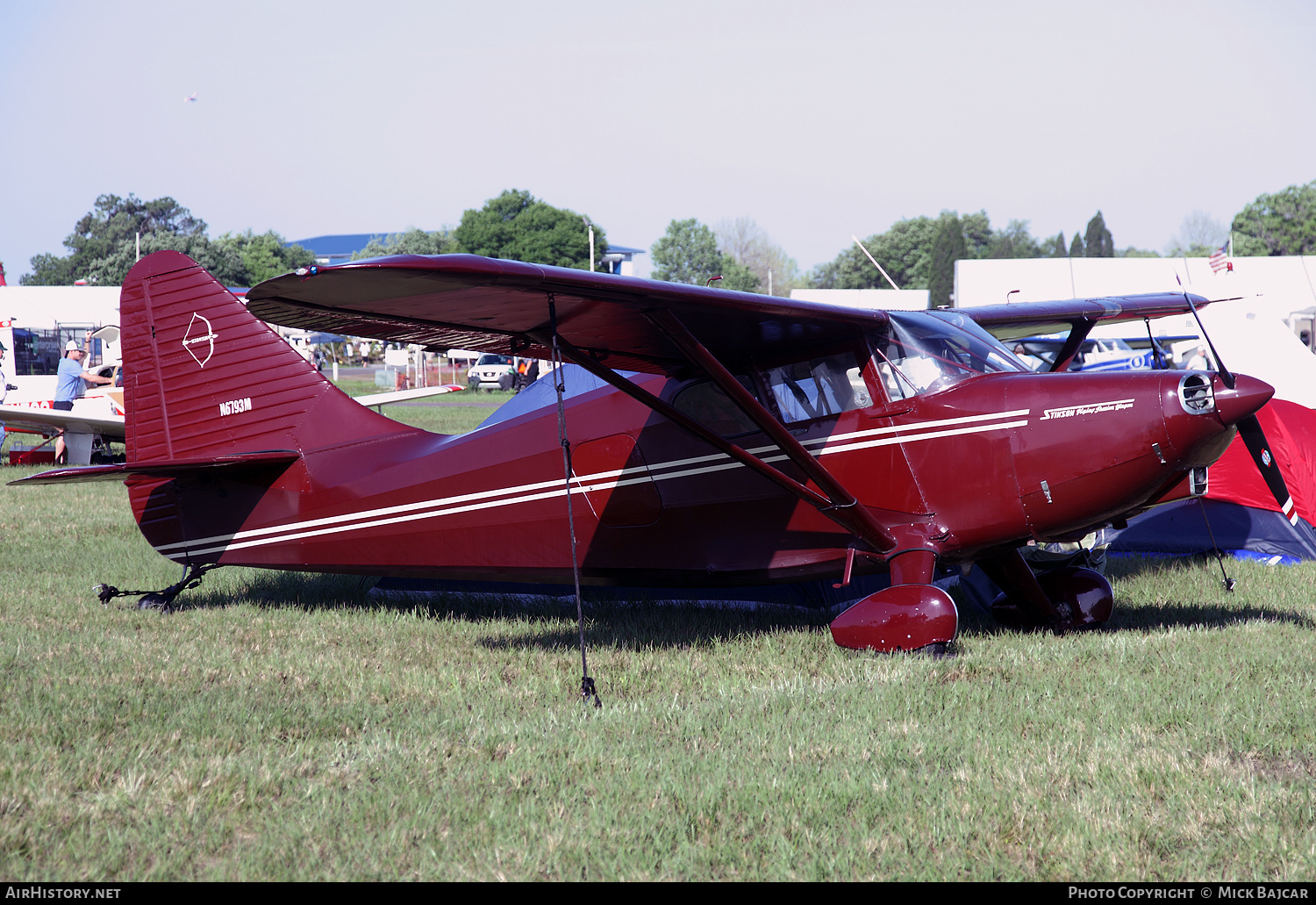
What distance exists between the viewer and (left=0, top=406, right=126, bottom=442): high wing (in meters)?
16.2

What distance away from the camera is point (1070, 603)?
6980 mm

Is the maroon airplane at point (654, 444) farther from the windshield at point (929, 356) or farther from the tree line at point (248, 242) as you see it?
the tree line at point (248, 242)

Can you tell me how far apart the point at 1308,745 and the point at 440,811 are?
364 cm

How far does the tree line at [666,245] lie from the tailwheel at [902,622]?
74.6 m

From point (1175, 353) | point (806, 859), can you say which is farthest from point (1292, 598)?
point (1175, 353)

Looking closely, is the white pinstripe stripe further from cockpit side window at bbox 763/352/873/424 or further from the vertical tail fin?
the vertical tail fin

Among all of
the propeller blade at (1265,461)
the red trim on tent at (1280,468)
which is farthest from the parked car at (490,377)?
the propeller blade at (1265,461)

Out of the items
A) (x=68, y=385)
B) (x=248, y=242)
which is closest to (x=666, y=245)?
(x=248, y=242)

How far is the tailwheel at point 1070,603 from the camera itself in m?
6.93

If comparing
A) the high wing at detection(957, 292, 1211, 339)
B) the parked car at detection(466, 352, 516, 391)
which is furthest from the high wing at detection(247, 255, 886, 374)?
the parked car at detection(466, 352, 516, 391)

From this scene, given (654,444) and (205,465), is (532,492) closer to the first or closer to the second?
(654,444)

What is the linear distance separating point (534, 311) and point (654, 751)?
2.43 meters

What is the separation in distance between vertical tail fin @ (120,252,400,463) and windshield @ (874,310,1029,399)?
381 cm

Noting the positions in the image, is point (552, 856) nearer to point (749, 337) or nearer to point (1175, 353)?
point (749, 337)
